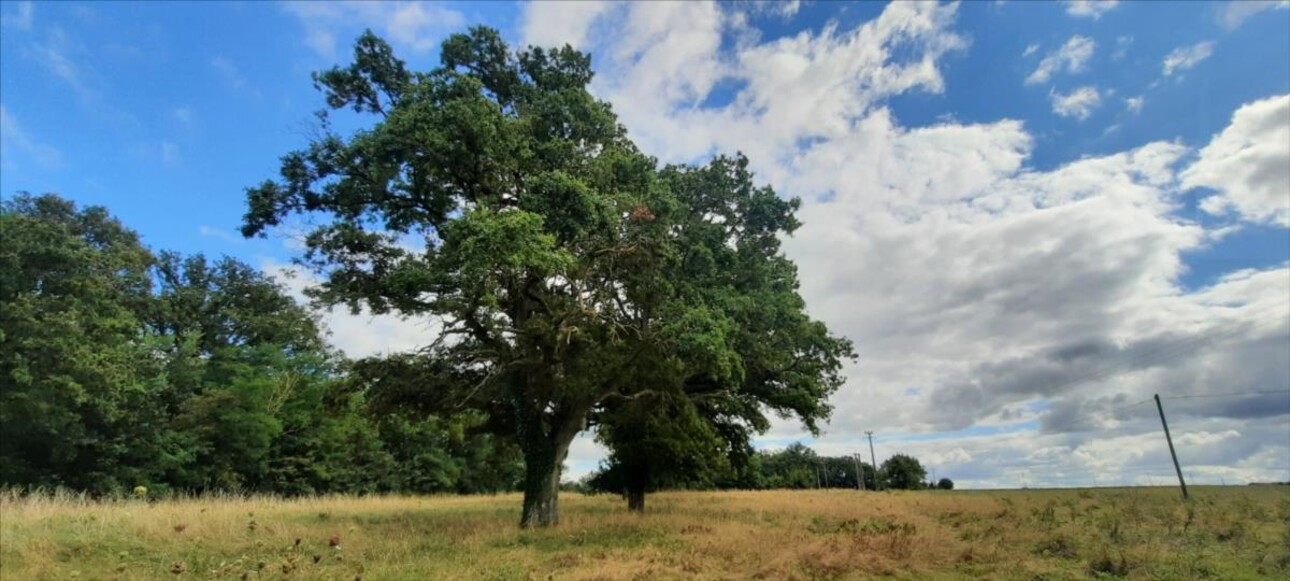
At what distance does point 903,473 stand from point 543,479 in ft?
246

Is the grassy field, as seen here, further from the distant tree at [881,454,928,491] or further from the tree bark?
the distant tree at [881,454,928,491]

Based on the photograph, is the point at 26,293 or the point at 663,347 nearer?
the point at 663,347

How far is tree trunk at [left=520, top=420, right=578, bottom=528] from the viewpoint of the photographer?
16.8 m

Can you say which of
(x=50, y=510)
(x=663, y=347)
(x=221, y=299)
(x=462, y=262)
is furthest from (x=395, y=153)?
(x=221, y=299)

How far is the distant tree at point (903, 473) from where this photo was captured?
3105 inches

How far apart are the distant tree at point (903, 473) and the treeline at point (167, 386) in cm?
5468

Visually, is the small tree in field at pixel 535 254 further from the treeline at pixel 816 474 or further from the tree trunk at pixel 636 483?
the treeline at pixel 816 474

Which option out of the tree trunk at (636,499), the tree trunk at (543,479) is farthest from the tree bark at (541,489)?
the tree trunk at (636,499)

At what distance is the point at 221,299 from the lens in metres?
45.1

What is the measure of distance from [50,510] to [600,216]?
12.7 metres

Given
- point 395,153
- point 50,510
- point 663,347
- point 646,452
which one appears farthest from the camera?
point 646,452

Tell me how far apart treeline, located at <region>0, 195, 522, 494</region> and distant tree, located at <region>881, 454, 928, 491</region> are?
5468 cm

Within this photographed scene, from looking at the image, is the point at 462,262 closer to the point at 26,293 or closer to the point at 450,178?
the point at 450,178

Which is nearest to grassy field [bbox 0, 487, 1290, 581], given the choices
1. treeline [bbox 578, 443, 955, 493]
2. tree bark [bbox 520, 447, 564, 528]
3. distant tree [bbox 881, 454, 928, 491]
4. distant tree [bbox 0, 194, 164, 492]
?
tree bark [bbox 520, 447, 564, 528]
